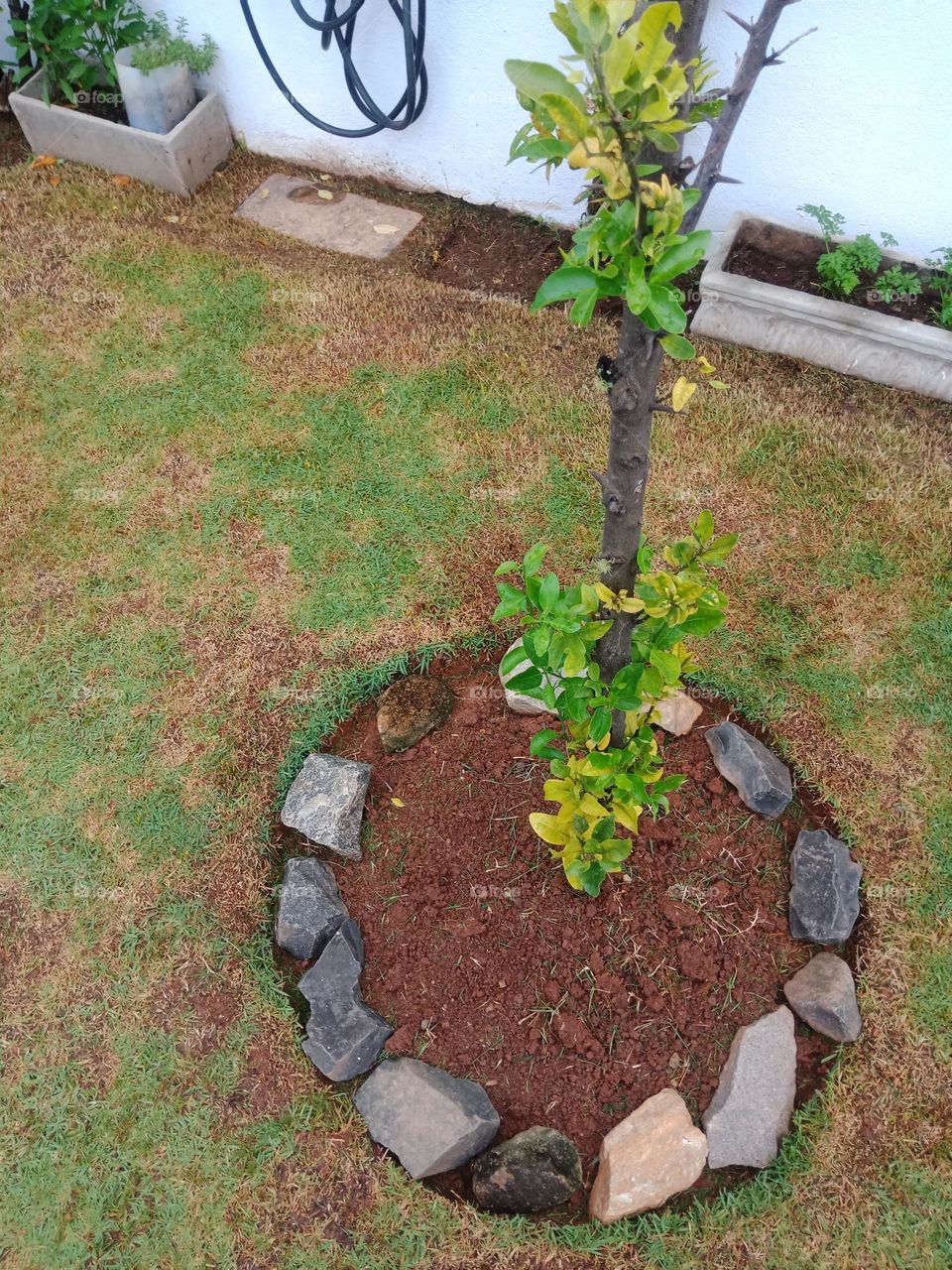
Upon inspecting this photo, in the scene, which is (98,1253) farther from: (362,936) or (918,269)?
(918,269)

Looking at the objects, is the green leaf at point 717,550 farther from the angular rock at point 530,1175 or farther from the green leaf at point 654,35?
the angular rock at point 530,1175

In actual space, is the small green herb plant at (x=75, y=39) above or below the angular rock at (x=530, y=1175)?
above

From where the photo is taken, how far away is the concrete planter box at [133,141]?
4555mm

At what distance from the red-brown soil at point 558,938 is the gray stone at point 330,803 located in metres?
0.07

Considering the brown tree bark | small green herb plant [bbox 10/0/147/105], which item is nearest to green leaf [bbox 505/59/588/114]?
the brown tree bark

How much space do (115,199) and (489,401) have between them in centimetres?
232

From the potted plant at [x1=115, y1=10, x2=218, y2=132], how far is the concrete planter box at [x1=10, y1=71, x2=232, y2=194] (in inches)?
2.9

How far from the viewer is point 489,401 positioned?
151 inches

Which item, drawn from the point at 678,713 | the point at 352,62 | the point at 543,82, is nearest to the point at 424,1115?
the point at 678,713

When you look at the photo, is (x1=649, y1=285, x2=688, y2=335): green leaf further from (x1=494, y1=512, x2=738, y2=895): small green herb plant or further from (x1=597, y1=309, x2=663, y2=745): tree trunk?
(x1=494, y1=512, x2=738, y2=895): small green herb plant

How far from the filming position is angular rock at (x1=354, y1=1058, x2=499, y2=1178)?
7.46ft

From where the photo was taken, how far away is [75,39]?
438 cm

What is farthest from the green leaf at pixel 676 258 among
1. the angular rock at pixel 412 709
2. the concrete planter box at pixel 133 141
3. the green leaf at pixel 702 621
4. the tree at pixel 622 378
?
the concrete planter box at pixel 133 141

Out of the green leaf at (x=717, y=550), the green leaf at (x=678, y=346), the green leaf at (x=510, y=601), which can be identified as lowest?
the green leaf at (x=510, y=601)
